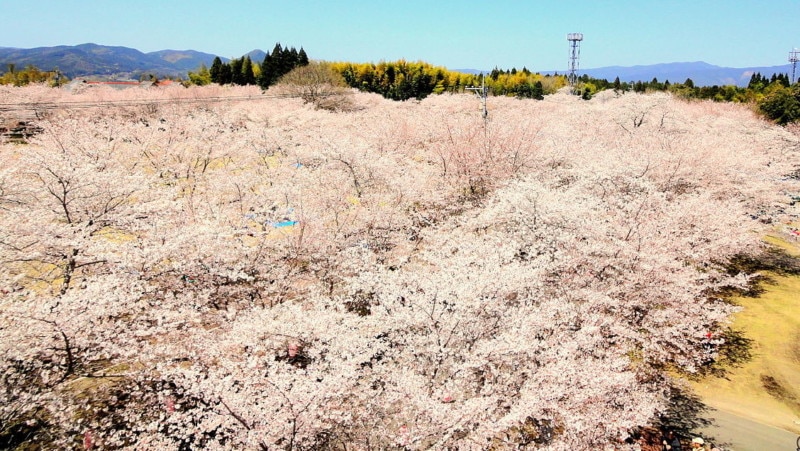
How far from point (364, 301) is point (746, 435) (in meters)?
10.1

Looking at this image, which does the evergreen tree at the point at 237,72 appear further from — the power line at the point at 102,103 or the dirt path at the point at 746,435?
the dirt path at the point at 746,435

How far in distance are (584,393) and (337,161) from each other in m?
15.0

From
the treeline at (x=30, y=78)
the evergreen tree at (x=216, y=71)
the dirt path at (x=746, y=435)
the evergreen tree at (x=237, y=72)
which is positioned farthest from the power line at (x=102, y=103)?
the dirt path at (x=746, y=435)

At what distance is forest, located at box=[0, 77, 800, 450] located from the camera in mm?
7957

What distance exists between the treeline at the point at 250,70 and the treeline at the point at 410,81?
7737mm

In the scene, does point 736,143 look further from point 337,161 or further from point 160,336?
point 160,336

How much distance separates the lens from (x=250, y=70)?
57.4 metres

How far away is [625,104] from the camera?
34.5m

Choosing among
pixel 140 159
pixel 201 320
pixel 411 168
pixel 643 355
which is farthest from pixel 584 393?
pixel 140 159

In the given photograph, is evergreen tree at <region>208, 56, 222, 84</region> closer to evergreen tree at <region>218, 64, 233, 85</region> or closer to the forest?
evergreen tree at <region>218, 64, 233, 85</region>

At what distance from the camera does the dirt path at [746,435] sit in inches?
379

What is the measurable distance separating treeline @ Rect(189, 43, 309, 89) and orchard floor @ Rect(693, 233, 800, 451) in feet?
181

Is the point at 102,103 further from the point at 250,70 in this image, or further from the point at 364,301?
the point at 364,301

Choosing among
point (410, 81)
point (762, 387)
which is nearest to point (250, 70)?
point (410, 81)
